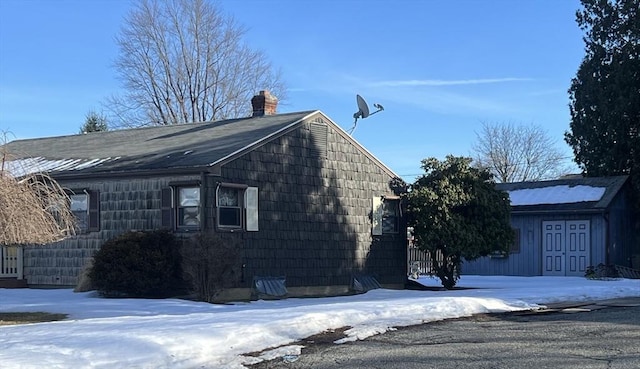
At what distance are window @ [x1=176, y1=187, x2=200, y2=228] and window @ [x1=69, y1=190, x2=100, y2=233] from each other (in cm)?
261

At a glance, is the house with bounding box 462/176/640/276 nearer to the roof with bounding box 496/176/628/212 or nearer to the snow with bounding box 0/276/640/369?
Result: the roof with bounding box 496/176/628/212

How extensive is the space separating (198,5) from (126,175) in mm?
26342

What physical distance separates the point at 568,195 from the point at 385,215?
9155 millimetres

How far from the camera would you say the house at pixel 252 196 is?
1922cm

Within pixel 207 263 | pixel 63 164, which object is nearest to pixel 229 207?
pixel 207 263

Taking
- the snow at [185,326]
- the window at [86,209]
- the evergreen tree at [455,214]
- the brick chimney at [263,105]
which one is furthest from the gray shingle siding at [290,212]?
the brick chimney at [263,105]

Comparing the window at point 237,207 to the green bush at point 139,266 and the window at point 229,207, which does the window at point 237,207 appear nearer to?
the window at point 229,207

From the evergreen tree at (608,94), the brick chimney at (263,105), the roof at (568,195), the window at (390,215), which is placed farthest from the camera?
the evergreen tree at (608,94)

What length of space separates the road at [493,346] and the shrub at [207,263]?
592 centimetres

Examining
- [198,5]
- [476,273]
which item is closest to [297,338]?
[476,273]

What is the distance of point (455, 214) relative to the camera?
75.6 ft

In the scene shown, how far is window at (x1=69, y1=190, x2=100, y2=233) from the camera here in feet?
67.1

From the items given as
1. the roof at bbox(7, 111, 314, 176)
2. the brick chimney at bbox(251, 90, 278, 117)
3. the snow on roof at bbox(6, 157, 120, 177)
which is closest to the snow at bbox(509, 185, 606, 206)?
the brick chimney at bbox(251, 90, 278, 117)

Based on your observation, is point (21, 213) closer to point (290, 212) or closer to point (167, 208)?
point (167, 208)
